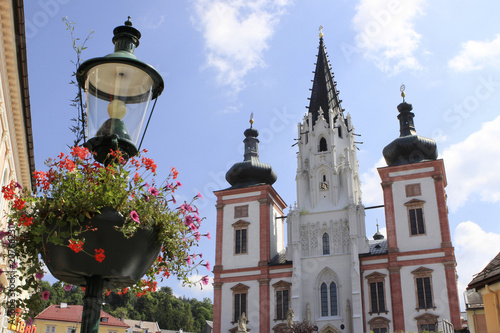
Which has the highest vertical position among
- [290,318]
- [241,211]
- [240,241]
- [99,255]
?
[241,211]

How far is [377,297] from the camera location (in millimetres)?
33844

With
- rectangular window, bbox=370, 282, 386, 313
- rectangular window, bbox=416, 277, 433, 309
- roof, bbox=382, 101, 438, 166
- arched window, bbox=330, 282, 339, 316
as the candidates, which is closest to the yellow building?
arched window, bbox=330, 282, 339, 316

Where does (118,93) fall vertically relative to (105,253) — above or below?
above

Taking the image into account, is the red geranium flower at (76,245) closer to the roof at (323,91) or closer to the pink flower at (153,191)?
the pink flower at (153,191)

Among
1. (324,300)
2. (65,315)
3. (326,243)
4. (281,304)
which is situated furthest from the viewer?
(65,315)

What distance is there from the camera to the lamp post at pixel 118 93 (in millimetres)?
4059

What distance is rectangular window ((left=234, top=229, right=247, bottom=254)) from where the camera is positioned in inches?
1539

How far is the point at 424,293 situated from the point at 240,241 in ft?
46.1

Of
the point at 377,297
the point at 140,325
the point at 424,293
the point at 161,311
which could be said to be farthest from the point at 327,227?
the point at 161,311

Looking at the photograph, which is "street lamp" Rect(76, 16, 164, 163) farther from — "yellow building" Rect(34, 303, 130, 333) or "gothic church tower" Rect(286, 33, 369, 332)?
"yellow building" Rect(34, 303, 130, 333)

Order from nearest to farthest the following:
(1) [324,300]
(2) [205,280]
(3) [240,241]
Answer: (2) [205,280], (1) [324,300], (3) [240,241]

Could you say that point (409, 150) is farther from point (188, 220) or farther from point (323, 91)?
point (188, 220)

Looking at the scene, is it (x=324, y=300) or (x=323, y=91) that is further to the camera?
(x=323, y=91)

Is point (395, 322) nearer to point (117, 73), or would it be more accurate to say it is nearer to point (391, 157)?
point (391, 157)
